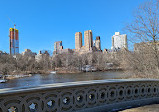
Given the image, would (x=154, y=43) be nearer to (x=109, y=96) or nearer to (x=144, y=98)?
(x=144, y=98)

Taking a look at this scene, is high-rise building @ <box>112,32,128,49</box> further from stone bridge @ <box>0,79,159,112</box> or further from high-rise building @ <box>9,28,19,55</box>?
high-rise building @ <box>9,28,19,55</box>

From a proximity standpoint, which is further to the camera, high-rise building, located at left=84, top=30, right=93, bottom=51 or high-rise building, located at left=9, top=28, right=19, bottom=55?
high-rise building, located at left=84, top=30, right=93, bottom=51

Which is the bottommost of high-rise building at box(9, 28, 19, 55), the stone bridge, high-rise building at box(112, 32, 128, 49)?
the stone bridge

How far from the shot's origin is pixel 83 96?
3002 mm

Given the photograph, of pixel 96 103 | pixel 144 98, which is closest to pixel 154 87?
pixel 144 98

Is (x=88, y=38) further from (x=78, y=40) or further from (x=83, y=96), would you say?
(x=83, y=96)

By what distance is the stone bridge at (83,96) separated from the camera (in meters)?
2.32

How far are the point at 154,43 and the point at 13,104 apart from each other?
584 centimetres

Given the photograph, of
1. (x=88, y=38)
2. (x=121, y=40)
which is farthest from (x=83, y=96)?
(x=88, y=38)

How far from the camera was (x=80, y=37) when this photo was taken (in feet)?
498

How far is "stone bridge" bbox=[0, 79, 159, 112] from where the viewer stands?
232 cm

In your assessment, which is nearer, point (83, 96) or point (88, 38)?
point (83, 96)

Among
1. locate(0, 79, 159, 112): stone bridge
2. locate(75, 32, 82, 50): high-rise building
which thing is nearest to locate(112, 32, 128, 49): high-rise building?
locate(0, 79, 159, 112): stone bridge

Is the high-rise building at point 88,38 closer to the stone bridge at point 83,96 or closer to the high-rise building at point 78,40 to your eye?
the high-rise building at point 78,40
